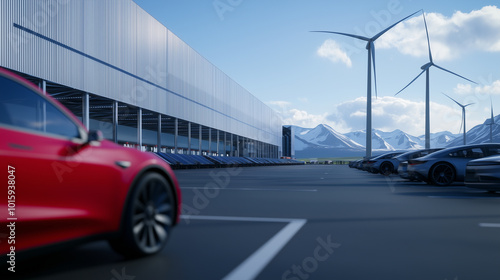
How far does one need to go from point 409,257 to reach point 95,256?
275cm

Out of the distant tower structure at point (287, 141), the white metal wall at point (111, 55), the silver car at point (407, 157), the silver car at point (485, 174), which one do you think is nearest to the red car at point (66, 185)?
the silver car at point (485, 174)

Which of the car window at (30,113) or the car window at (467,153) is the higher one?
the car window at (30,113)

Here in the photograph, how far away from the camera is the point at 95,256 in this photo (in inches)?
164

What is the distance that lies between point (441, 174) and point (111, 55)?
21.7 m

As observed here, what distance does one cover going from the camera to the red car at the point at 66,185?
2879 mm

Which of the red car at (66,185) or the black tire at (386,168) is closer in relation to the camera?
the red car at (66,185)

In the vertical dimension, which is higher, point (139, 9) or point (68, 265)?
point (139, 9)

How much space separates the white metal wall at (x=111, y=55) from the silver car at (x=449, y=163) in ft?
53.4

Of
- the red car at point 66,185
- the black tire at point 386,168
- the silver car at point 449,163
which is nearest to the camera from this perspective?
the red car at point 66,185

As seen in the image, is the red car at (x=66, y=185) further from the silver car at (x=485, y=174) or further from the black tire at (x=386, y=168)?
the black tire at (x=386, y=168)

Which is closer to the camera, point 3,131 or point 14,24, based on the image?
point 3,131

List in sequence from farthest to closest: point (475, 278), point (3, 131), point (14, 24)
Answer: point (14, 24) → point (475, 278) → point (3, 131)

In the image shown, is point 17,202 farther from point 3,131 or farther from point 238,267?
point 238,267

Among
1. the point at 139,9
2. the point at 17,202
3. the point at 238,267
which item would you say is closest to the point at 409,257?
the point at 238,267
